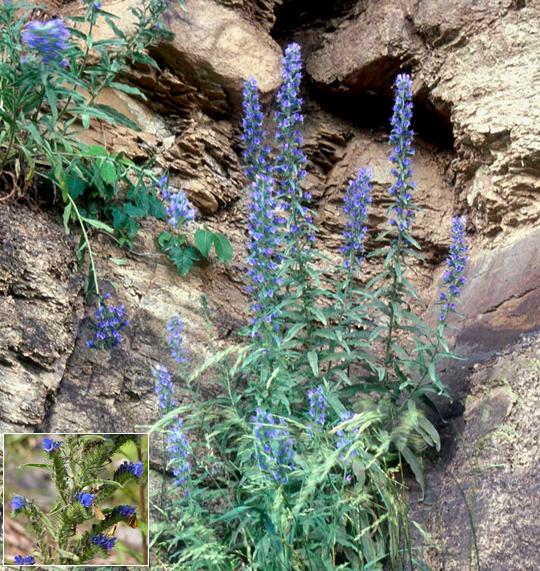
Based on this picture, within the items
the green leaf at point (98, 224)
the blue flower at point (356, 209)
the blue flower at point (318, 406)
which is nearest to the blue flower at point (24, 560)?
the blue flower at point (318, 406)

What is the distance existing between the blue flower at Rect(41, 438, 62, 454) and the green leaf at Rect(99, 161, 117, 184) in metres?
1.69

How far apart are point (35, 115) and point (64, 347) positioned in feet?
3.60

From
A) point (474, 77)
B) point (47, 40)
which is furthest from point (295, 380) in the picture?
point (474, 77)

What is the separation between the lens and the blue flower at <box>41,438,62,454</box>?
2670mm

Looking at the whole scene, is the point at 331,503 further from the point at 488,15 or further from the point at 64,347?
the point at 488,15

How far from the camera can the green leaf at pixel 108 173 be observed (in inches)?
160

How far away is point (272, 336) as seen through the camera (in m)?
3.41

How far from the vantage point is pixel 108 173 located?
4.07 metres

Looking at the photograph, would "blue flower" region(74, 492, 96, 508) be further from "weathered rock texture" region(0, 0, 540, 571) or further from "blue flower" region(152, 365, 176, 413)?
"weathered rock texture" region(0, 0, 540, 571)

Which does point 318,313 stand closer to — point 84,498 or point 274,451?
point 274,451

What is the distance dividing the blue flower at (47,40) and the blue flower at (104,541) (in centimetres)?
186

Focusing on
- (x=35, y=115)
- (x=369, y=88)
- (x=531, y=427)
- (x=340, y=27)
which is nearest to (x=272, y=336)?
(x=531, y=427)

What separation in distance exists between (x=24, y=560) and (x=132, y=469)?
1.38 feet

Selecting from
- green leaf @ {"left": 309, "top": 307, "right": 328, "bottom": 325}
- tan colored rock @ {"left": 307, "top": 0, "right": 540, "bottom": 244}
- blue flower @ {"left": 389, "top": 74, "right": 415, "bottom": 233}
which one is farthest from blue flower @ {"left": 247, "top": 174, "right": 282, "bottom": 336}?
tan colored rock @ {"left": 307, "top": 0, "right": 540, "bottom": 244}
